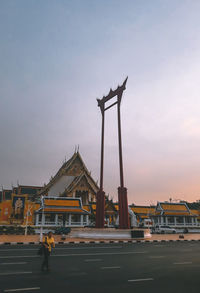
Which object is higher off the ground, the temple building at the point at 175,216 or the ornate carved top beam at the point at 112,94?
the ornate carved top beam at the point at 112,94

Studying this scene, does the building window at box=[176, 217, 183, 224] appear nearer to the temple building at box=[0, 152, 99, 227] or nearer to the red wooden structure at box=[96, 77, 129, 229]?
the temple building at box=[0, 152, 99, 227]

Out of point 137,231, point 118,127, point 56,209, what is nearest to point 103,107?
point 118,127

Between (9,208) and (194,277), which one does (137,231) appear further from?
(9,208)

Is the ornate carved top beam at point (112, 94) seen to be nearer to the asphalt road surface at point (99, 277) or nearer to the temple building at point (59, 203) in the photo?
the temple building at point (59, 203)

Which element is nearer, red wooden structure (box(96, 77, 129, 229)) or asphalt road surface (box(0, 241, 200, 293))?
asphalt road surface (box(0, 241, 200, 293))

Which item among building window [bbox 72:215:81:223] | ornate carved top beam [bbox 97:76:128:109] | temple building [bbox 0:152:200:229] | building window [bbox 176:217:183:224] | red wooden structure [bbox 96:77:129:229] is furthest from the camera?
building window [bbox 176:217:183:224]

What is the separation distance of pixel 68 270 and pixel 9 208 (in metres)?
29.8

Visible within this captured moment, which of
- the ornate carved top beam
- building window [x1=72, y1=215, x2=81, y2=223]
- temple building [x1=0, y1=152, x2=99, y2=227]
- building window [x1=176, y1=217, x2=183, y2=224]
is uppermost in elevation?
the ornate carved top beam

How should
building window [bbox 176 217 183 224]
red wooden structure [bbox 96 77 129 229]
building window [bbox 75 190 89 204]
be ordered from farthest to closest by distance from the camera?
building window [bbox 176 217 183 224] < building window [bbox 75 190 89 204] < red wooden structure [bbox 96 77 129 229]

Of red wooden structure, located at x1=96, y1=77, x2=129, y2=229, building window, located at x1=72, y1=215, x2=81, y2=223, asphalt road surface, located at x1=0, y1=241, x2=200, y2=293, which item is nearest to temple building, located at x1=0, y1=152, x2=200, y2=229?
building window, located at x1=72, y1=215, x2=81, y2=223

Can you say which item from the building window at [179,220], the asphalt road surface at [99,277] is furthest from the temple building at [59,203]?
the asphalt road surface at [99,277]

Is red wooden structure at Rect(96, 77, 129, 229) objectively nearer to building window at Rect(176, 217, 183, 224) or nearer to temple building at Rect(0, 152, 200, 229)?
temple building at Rect(0, 152, 200, 229)

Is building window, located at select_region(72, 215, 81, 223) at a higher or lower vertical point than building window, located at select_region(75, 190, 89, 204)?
lower

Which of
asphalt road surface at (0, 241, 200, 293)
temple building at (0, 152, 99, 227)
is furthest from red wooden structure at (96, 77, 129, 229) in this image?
asphalt road surface at (0, 241, 200, 293)
